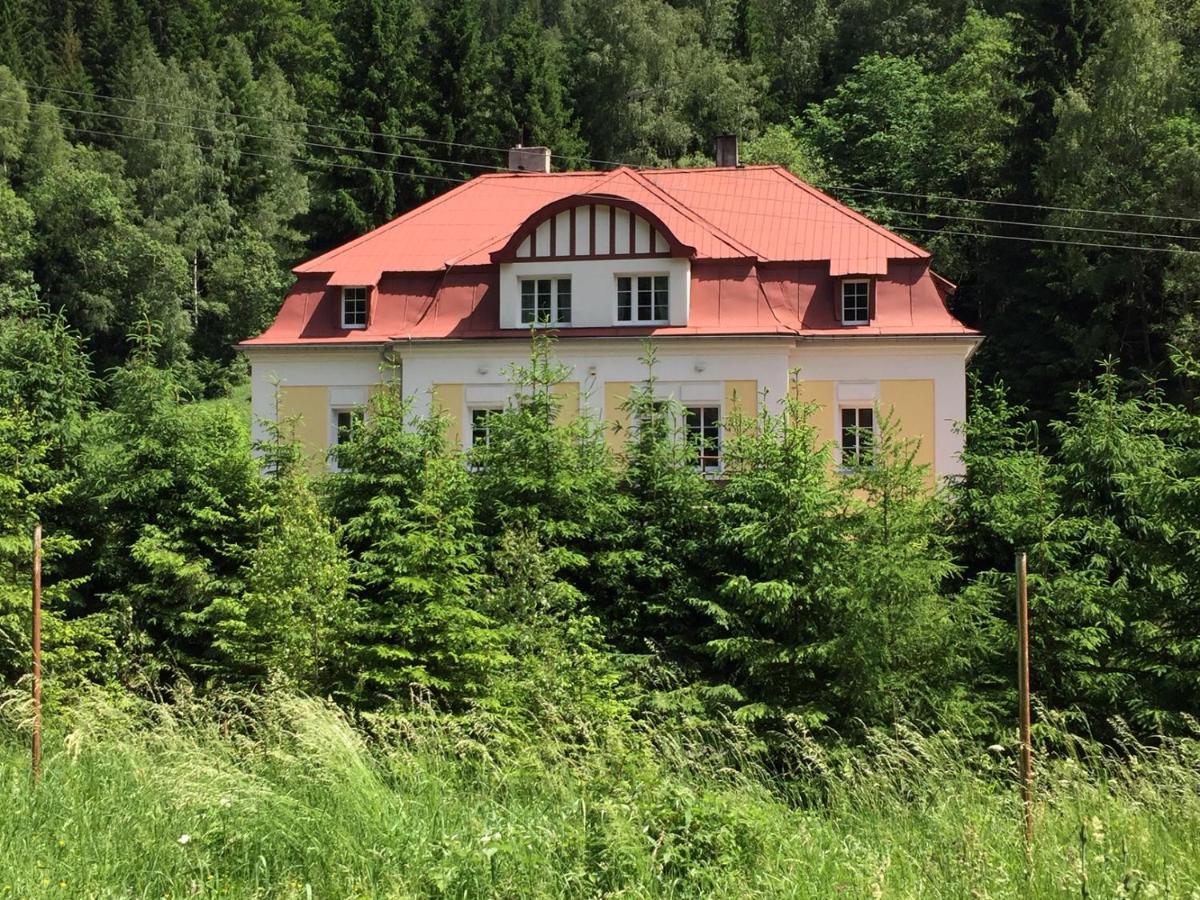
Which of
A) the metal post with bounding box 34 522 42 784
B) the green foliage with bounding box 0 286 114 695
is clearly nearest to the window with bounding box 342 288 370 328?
the green foliage with bounding box 0 286 114 695

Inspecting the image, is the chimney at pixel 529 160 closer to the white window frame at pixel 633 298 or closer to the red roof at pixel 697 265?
the red roof at pixel 697 265

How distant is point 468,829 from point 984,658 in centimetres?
753

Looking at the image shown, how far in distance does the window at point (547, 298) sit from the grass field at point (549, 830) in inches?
800

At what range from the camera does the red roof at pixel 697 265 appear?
2852 centimetres

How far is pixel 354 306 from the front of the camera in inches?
1198

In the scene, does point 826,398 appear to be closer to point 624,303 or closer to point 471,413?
point 624,303

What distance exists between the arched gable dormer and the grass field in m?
20.4

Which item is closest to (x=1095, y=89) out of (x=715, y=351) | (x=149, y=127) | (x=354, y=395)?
(x=715, y=351)

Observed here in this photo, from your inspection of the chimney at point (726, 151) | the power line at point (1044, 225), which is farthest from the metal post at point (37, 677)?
the power line at point (1044, 225)

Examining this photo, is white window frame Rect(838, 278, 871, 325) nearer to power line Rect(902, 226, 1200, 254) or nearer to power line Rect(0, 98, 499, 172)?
power line Rect(902, 226, 1200, 254)

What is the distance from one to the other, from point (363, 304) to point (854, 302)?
11.2 meters

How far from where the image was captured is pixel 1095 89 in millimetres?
40938

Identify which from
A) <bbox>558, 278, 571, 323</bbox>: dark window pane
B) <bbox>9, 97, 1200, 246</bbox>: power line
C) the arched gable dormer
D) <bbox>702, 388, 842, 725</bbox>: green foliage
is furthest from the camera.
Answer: <bbox>9, 97, 1200, 246</bbox>: power line

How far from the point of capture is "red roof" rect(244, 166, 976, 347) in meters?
28.5
